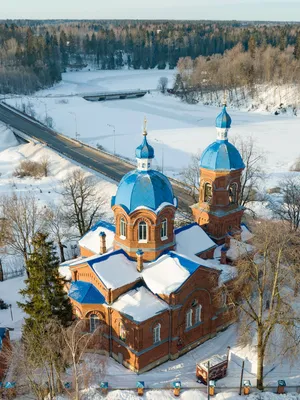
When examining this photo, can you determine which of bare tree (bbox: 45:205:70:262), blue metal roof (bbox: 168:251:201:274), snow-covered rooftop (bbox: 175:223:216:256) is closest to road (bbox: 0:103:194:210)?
bare tree (bbox: 45:205:70:262)

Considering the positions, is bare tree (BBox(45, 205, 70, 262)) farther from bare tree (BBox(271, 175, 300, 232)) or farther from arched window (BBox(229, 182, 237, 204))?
bare tree (BBox(271, 175, 300, 232))

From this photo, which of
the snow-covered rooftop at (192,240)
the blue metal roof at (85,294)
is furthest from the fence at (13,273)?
the snow-covered rooftop at (192,240)

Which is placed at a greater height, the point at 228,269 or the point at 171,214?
the point at 171,214

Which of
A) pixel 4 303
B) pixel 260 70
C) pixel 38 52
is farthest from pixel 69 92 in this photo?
pixel 4 303

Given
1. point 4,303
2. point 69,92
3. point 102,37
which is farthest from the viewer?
point 102,37

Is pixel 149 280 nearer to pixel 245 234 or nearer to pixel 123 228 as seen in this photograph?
pixel 123 228

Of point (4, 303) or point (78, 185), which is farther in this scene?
point (78, 185)

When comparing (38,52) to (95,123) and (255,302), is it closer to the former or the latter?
(95,123)

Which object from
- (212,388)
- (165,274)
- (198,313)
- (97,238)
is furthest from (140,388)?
(97,238)
